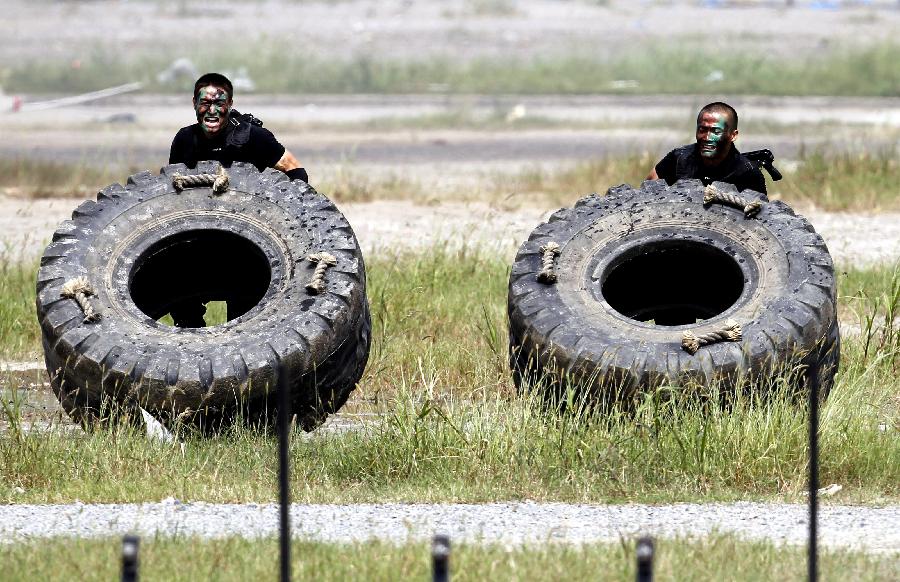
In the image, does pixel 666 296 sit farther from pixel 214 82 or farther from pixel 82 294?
pixel 82 294

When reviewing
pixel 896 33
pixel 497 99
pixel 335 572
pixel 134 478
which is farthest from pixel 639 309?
pixel 896 33

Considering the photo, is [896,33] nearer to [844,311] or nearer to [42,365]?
[844,311]

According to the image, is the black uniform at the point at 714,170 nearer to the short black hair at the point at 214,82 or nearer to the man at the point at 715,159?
the man at the point at 715,159

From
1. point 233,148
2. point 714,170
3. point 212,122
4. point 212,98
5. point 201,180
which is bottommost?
point 201,180

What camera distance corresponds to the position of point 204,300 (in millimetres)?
10609

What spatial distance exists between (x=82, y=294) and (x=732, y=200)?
12.3 ft

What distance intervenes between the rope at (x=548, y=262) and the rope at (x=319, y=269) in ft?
3.86

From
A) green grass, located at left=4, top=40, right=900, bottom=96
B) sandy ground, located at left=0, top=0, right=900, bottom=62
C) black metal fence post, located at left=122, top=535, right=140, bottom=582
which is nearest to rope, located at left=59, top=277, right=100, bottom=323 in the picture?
black metal fence post, located at left=122, top=535, right=140, bottom=582

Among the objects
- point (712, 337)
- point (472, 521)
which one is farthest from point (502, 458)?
point (712, 337)

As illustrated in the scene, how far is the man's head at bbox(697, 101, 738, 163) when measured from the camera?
10.1 meters

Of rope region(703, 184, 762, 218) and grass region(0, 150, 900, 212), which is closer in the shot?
rope region(703, 184, 762, 218)

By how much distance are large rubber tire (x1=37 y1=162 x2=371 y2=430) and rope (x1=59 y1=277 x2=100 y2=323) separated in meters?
0.04

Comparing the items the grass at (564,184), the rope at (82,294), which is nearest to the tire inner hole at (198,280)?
the rope at (82,294)

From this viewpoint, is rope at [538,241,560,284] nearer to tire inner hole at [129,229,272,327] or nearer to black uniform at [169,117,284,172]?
tire inner hole at [129,229,272,327]
